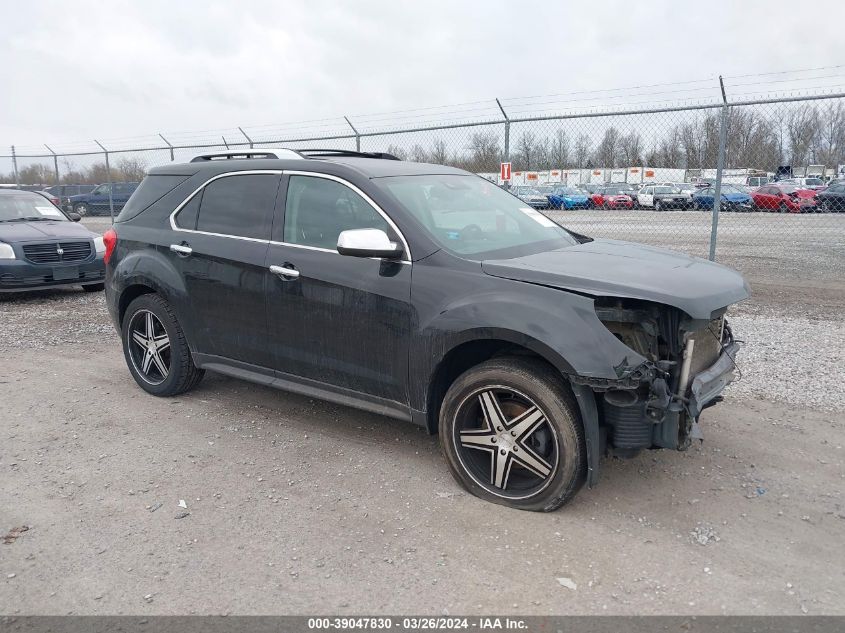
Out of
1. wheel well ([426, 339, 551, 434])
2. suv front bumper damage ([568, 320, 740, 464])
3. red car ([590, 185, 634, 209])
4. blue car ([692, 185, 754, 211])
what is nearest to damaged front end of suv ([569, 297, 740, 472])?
suv front bumper damage ([568, 320, 740, 464])

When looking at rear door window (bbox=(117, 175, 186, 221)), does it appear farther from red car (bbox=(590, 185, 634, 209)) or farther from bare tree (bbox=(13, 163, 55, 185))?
bare tree (bbox=(13, 163, 55, 185))

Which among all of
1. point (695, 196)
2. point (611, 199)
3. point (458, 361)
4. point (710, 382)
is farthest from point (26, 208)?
point (695, 196)

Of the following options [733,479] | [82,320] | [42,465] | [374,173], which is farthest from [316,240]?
[82,320]

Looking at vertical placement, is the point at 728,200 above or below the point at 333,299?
above

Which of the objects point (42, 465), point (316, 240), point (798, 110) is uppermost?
point (798, 110)

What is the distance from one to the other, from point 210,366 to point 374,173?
73.9 inches

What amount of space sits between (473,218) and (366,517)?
1.94 meters

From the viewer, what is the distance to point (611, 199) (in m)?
15.0

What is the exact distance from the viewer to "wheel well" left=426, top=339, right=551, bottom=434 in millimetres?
3566

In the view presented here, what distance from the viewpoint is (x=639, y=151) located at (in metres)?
11.6

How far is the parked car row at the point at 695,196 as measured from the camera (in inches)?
550

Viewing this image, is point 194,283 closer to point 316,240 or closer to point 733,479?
point 316,240

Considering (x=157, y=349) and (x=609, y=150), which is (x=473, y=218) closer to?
(x=157, y=349)

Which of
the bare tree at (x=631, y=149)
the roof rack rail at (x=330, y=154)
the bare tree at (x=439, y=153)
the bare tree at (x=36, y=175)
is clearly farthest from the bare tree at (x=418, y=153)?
the bare tree at (x=36, y=175)
